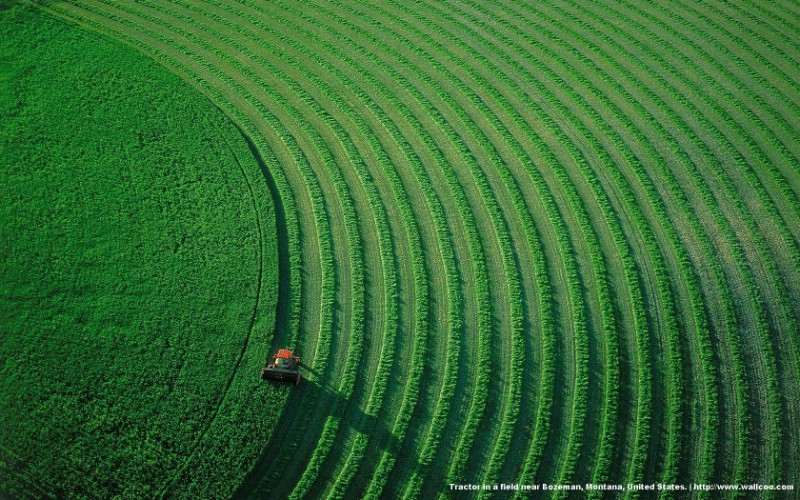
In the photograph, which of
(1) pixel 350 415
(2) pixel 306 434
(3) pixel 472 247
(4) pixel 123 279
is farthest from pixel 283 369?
(3) pixel 472 247

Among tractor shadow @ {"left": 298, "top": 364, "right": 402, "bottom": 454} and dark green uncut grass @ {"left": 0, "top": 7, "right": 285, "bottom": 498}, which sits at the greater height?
dark green uncut grass @ {"left": 0, "top": 7, "right": 285, "bottom": 498}

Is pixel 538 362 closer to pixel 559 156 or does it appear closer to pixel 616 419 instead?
pixel 616 419

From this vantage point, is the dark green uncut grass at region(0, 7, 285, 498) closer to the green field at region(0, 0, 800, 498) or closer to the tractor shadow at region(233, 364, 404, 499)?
the green field at region(0, 0, 800, 498)

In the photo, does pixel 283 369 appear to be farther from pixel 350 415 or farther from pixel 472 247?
pixel 472 247

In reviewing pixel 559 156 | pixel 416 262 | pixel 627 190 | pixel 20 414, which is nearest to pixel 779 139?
pixel 627 190

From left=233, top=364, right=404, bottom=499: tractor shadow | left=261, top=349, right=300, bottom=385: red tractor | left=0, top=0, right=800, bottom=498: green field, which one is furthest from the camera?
left=261, top=349, right=300, bottom=385: red tractor

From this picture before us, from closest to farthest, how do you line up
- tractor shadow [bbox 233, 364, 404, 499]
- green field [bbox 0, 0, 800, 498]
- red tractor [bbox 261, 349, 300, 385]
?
tractor shadow [bbox 233, 364, 404, 499], green field [bbox 0, 0, 800, 498], red tractor [bbox 261, 349, 300, 385]

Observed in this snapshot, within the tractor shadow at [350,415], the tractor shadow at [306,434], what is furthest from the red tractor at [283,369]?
the tractor shadow at [350,415]

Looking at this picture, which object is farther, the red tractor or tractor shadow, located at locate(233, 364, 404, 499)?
the red tractor

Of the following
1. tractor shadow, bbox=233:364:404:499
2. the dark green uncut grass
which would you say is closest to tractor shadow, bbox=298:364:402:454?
tractor shadow, bbox=233:364:404:499
